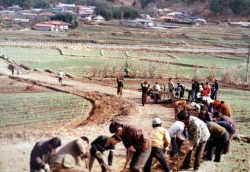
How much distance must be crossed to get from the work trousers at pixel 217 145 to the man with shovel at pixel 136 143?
2.49 metres

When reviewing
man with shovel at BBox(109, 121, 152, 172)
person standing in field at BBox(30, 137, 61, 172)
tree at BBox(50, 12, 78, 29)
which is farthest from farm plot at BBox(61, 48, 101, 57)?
person standing in field at BBox(30, 137, 61, 172)

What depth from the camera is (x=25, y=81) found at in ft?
86.8

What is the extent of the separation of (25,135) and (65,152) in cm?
507

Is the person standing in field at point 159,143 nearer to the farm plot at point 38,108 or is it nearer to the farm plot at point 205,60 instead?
the farm plot at point 38,108

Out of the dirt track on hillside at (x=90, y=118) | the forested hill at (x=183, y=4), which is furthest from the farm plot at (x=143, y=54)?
the forested hill at (x=183, y=4)

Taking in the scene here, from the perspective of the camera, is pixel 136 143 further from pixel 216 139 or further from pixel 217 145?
pixel 217 145

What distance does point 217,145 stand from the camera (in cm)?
934

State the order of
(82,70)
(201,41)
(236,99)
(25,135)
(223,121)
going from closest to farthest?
(223,121) < (25,135) < (236,99) < (82,70) < (201,41)

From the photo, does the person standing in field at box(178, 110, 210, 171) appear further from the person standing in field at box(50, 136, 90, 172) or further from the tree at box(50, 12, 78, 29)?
the tree at box(50, 12, 78, 29)

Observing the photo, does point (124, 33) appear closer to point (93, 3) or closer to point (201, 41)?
point (201, 41)

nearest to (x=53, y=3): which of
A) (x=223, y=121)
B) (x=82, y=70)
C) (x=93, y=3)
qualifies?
(x=93, y=3)

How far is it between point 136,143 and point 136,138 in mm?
114

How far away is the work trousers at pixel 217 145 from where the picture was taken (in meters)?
9.19

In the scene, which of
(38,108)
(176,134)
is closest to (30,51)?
(38,108)
